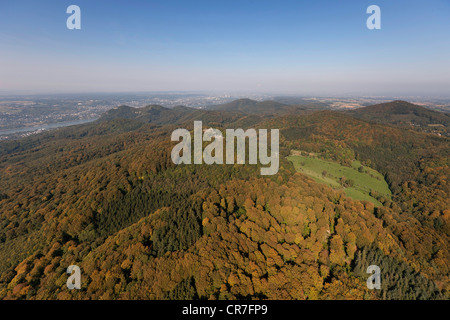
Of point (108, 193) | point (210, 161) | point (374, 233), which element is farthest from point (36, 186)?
point (374, 233)

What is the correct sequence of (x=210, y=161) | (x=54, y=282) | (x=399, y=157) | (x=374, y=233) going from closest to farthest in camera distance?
(x=54, y=282)
(x=374, y=233)
(x=210, y=161)
(x=399, y=157)

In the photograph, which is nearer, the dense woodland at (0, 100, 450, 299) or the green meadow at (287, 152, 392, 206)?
the dense woodland at (0, 100, 450, 299)

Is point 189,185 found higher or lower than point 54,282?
higher

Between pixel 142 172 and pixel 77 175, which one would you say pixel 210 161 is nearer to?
pixel 142 172

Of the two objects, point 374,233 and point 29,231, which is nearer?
point 374,233

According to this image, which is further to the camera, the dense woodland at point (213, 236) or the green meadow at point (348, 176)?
the green meadow at point (348, 176)
